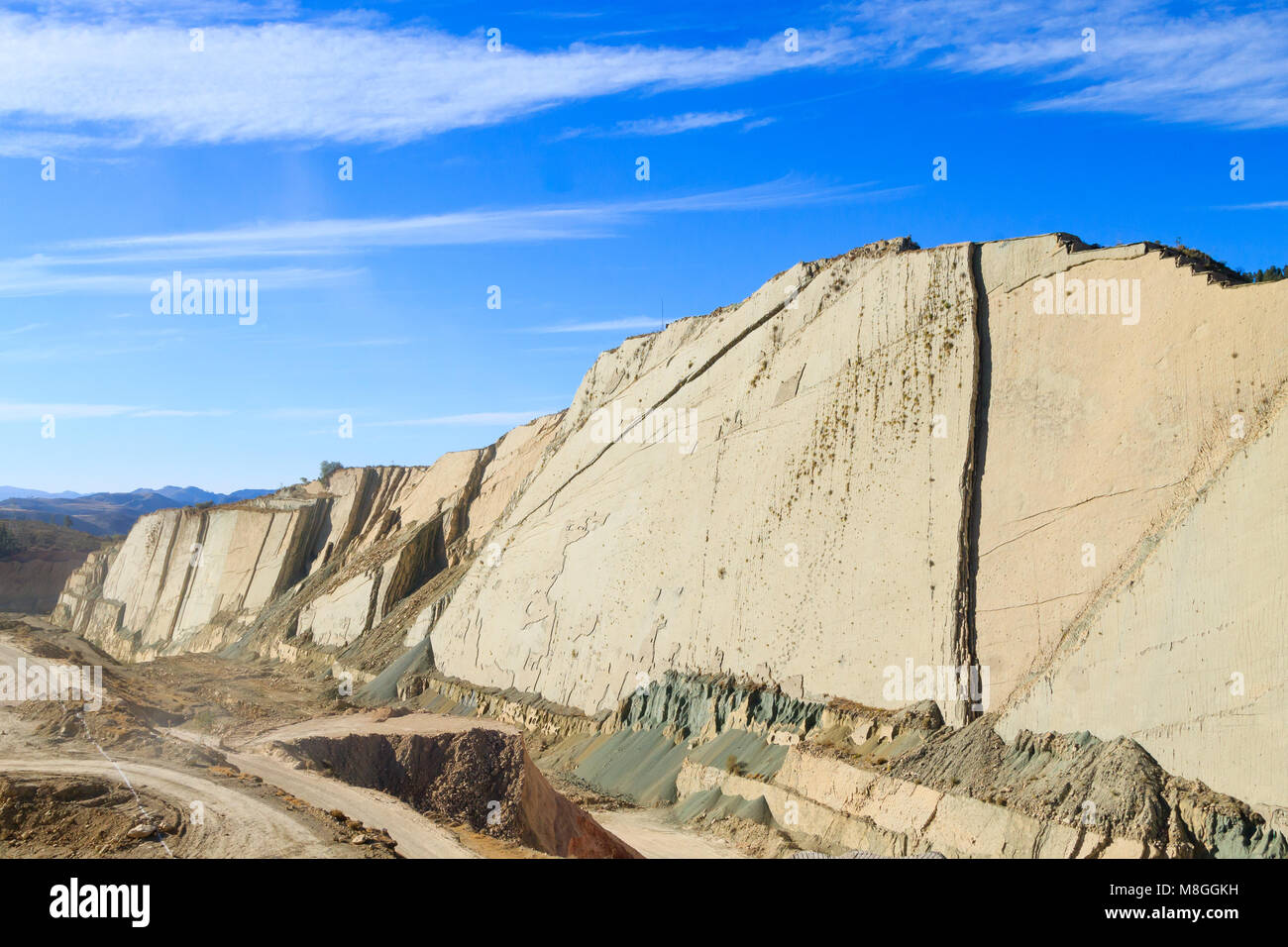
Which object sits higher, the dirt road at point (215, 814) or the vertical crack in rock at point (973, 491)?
the vertical crack in rock at point (973, 491)

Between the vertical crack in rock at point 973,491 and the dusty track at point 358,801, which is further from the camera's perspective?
the vertical crack in rock at point 973,491

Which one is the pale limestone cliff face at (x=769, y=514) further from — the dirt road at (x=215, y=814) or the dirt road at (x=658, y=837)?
the dirt road at (x=215, y=814)

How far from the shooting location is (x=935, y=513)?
2117 cm

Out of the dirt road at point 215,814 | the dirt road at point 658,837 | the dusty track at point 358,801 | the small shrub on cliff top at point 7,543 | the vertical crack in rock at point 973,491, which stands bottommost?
the dirt road at point 658,837

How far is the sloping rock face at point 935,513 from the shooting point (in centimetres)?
1588

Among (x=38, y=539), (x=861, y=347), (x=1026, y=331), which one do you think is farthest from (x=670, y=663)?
(x=38, y=539)

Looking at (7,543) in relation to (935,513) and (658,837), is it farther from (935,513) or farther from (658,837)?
(935,513)

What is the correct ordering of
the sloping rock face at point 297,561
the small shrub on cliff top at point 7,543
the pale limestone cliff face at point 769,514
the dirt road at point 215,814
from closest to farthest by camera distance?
the dirt road at point 215,814
the pale limestone cliff face at point 769,514
the sloping rock face at point 297,561
the small shrub on cliff top at point 7,543

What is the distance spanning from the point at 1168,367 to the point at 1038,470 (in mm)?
2918

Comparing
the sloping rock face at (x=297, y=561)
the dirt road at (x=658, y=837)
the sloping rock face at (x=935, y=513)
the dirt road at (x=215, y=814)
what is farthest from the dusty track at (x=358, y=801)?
the sloping rock face at (x=297, y=561)

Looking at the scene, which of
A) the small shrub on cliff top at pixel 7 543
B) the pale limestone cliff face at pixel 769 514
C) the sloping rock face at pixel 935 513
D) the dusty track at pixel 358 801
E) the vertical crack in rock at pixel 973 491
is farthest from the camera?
the small shrub on cliff top at pixel 7 543

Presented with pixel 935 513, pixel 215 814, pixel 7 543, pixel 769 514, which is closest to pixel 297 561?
pixel 769 514

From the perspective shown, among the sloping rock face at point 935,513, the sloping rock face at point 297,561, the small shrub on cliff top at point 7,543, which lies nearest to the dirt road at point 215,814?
the sloping rock face at point 935,513
